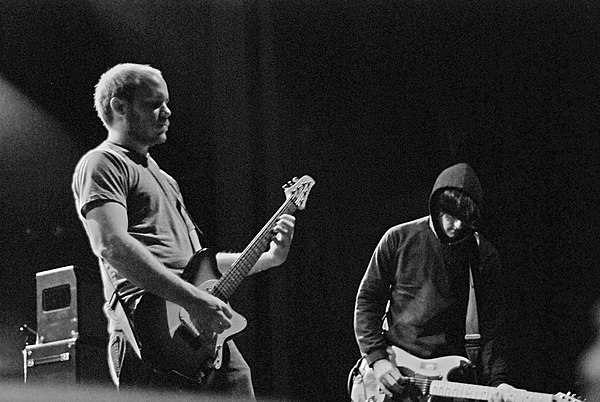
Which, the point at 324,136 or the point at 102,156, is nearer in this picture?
the point at 102,156

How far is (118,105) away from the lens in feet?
11.9

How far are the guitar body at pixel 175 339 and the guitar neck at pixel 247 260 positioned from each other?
0.08 m

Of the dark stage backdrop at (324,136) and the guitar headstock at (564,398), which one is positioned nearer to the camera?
the guitar headstock at (564,398)

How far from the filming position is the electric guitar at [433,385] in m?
3.38

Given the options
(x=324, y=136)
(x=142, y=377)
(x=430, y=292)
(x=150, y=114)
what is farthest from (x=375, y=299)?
(x=150, y=114)

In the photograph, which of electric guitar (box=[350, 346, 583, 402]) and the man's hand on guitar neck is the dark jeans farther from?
the man's hand on guitar neck

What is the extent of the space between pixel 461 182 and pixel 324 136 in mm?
606

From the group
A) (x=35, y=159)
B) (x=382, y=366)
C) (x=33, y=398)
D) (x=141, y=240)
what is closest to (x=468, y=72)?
(x=382, y=366)

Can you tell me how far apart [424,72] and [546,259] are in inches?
36.5

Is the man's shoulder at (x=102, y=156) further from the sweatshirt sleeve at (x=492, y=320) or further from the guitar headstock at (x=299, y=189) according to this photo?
the sweatshirt sleeve at (x=492, y=320)

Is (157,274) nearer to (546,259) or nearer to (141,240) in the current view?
(141,240)

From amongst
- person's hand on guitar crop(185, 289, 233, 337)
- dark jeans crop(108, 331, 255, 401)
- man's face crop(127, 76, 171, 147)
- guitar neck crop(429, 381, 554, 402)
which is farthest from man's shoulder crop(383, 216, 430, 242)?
man's face crop(127, 76, 171, 147)

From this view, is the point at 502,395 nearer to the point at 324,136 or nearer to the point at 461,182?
the point at 461,182

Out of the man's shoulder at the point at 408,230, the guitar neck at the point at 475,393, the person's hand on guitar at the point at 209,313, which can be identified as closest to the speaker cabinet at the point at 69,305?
the person's hand on guitar at the point at 209,313
